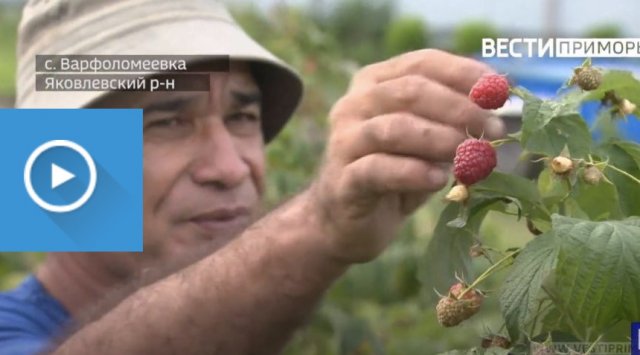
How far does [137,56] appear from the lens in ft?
4.41

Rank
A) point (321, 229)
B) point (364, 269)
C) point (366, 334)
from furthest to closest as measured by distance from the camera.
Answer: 1. point (364, 269)
2. point (366, 334)
3. point (321, 229)

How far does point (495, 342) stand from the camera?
0.90 meters

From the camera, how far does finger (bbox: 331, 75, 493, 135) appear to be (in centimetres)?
99

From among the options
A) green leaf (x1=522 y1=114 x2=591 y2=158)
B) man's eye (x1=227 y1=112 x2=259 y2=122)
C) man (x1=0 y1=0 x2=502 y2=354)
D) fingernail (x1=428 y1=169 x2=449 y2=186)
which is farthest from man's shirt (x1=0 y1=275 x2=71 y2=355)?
green leaf (x1=522 y1=114 x2=591 y2=158)

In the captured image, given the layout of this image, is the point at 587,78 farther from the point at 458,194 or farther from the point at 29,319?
the point at 29,319

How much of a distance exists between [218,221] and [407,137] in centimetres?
52

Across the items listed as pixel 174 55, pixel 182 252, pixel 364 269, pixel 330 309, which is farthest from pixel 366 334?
pixel 174 55

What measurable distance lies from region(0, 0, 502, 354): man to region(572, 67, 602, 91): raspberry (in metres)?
0.09

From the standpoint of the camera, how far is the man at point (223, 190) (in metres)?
1.01

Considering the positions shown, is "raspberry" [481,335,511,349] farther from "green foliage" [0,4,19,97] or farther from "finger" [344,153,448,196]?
"green foliage" [0,4,19,97]

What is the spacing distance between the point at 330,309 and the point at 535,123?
1.32 metres

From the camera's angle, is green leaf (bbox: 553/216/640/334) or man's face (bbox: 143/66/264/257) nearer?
green leaf (bbox: 553/216/640/334)

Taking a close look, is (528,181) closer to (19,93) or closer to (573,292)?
(573,292)

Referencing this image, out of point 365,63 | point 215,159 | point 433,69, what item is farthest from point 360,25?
point 433,69
